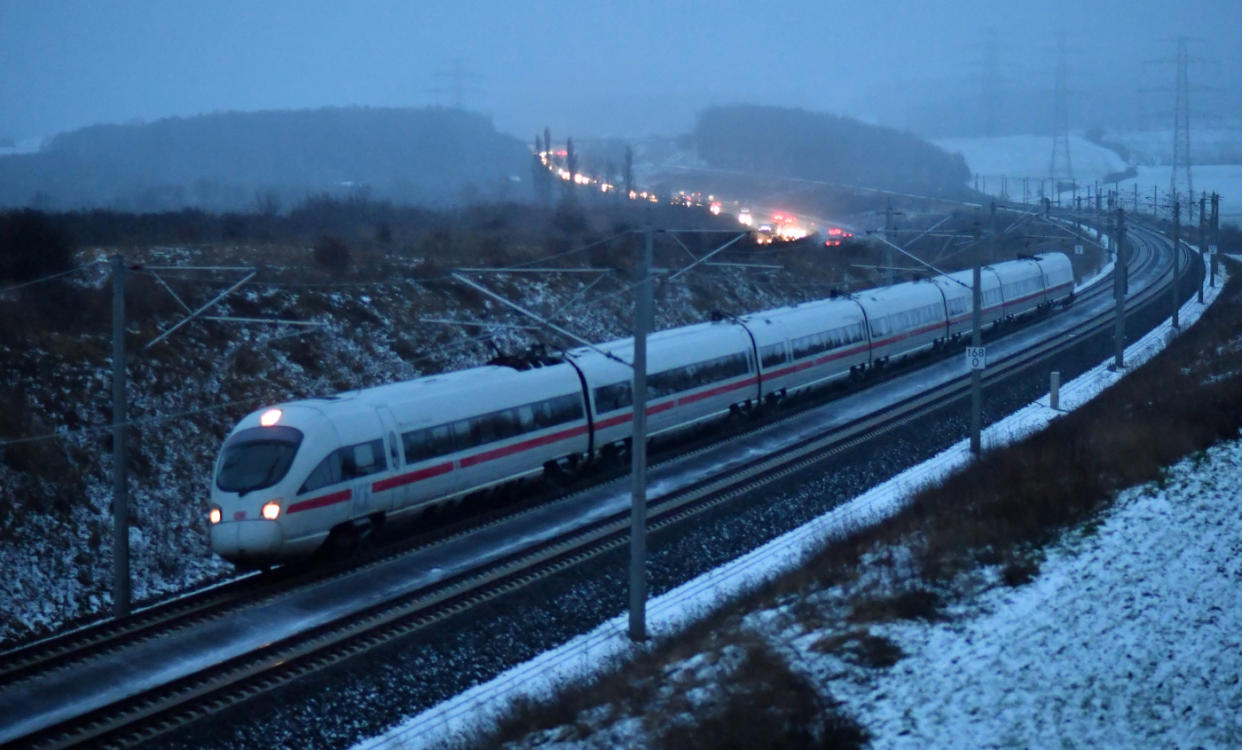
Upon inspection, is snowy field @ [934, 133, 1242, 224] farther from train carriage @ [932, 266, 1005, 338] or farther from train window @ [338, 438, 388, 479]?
train window @ [338, 438, 388, 479]

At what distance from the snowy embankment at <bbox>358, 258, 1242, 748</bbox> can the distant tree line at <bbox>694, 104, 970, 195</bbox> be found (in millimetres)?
82938

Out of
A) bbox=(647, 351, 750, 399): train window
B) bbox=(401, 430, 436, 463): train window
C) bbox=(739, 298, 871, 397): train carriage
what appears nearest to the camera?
bbox=(401, 430, 436, 463): train window

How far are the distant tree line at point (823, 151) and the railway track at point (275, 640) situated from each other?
79.5 m

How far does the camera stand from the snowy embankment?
29.6 feet

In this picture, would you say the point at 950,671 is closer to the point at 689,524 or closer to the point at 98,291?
the point at 689,524

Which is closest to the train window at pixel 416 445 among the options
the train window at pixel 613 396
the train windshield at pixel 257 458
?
the train windshield at pixel 257 458

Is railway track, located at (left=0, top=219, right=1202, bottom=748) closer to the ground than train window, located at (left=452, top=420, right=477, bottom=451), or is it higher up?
closer to the ground

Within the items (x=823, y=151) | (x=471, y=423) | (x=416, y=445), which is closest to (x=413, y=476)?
(x=416, y=445)

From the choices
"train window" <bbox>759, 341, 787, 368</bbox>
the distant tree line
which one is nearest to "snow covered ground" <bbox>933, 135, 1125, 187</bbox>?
the distant tree line

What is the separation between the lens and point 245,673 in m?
12.0

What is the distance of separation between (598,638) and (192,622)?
519 centimetres

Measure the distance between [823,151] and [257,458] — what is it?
310ft

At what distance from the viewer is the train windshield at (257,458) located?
15.3 metres

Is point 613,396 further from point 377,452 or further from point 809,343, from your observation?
point 809,343
